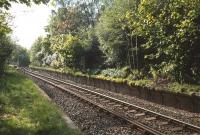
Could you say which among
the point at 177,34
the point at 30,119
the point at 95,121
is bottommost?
the point at 95,121

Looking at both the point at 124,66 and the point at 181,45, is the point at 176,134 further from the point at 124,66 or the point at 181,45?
the point at 124,66

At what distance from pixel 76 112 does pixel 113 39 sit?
1638 cm

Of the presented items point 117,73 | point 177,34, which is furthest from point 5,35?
point 177,34

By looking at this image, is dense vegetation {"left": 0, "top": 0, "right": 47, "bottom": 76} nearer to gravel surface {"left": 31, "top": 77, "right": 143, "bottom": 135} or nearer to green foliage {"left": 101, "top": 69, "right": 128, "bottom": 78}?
gravel surface {"left": 31, "top": 77, "right": 143, "bottom": 135}

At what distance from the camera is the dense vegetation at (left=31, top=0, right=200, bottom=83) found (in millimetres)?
19344

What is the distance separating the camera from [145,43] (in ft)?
95.2

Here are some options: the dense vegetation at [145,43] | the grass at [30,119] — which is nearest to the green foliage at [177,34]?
the dense vegetation at [145,43]

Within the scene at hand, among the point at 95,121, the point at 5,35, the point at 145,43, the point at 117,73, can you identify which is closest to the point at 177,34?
the point at 95,121

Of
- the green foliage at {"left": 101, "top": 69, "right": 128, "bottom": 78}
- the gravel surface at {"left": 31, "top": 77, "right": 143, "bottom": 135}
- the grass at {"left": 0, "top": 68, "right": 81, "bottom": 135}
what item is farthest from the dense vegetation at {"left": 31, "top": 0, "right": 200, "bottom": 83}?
the gravel surface at {"left": 31, "top": 77, "right": 143, "bottom": 135}

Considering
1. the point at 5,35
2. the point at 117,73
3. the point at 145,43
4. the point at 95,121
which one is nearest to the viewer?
the point at 95,121

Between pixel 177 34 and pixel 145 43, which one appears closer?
pixel 177 34

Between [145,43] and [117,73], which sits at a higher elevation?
[145,43]

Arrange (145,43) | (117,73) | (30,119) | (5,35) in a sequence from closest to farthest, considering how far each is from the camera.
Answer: (30,119), (145,43), (117,73), (5,35)

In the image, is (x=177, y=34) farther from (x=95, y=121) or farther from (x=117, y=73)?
(x=117, y=73)
